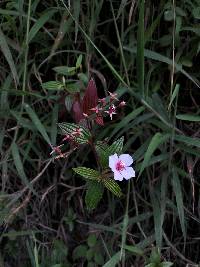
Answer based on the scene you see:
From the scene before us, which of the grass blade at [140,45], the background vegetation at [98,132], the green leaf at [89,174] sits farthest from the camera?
the background vegetation at [98,132]

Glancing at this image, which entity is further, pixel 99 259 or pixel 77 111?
pixel 99 259

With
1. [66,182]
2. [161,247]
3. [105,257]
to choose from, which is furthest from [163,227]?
[66,182]

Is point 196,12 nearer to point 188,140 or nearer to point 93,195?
point 188,140

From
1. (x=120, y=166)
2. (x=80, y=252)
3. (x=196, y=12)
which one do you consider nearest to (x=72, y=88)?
(x=120, y=166)

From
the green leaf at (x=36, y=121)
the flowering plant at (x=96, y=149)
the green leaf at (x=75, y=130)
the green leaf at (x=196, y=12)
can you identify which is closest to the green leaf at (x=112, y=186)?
the flowering plant at (x=96, y=149)

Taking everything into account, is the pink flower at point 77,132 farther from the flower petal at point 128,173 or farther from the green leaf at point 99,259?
the green leaf at point 99,259
